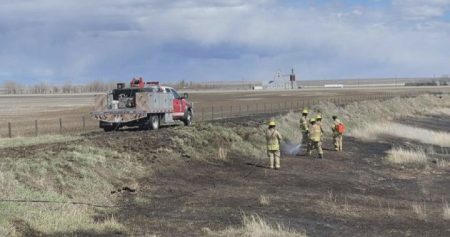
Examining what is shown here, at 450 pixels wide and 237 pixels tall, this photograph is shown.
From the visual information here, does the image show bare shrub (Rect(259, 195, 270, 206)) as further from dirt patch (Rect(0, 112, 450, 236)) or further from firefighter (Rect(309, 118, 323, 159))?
firefighter (Rect(309, 118, 323, 159))

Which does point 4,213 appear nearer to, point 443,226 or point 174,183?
point 174,183

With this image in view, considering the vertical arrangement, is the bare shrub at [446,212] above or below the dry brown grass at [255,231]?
below

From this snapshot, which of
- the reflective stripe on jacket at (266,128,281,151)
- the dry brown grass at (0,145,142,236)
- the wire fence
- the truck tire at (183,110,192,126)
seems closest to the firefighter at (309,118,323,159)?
the reflective stripe on jacket at (266,128,281,151)

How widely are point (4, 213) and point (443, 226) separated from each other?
30.3 feet

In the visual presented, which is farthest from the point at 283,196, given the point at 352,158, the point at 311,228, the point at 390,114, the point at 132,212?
the point at 390,114

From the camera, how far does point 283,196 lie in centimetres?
1745

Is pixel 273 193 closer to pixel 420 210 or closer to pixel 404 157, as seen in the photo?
pixel 420 210

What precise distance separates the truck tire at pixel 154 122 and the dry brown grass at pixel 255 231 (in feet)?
48.5

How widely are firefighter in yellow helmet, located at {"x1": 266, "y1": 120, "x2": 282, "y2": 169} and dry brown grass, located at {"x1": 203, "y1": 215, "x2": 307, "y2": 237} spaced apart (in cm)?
788

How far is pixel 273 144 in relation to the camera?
2123cm

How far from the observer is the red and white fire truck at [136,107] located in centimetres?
2670

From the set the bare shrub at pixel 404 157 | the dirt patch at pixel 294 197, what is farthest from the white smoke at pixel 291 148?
the bare shrub at pixel 404 157

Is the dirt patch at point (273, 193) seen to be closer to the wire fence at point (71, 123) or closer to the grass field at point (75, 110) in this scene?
the wire fence at point (71, 123)

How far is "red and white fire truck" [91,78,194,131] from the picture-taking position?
26.7 metres
